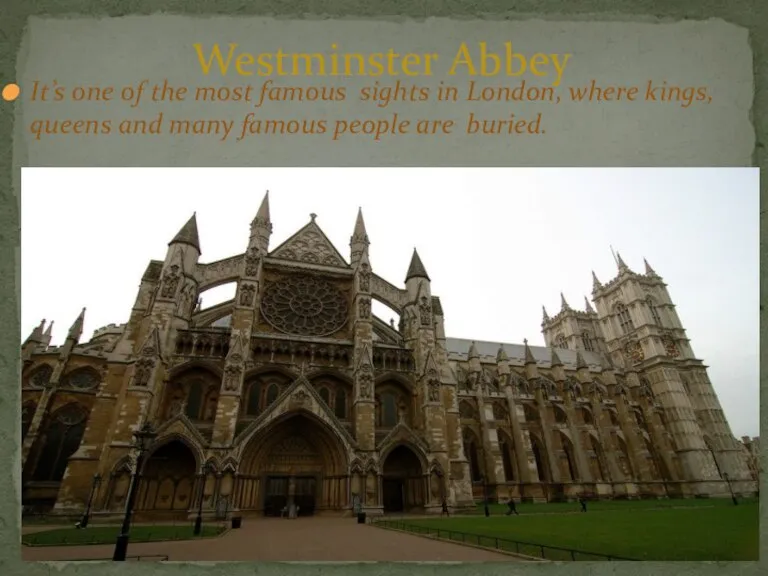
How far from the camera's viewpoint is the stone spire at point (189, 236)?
72.6 ft

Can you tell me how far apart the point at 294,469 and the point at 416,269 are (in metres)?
13.8

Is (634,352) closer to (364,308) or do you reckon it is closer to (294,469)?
(364,308)

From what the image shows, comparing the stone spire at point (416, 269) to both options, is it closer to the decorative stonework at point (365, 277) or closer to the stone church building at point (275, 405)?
the stone church building at point (275, 405)

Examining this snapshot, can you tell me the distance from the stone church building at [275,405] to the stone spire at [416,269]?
12 cm

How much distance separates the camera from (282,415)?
1861cm

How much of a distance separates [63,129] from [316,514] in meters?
18.3

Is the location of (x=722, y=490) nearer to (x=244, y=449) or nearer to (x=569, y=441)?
(x=569, y=441)

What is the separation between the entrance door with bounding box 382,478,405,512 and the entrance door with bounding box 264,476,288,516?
492 cm

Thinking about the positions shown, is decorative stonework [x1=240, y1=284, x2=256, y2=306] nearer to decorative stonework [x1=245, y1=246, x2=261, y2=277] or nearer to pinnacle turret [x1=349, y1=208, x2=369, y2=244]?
decorative stonework [x1=245, y1=246, x2=261, y2=277]

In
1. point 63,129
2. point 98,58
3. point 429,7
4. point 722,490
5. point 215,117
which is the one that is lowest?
point 722,490

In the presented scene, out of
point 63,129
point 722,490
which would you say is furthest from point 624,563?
point 722,490

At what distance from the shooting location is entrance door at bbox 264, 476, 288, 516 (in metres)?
17.7

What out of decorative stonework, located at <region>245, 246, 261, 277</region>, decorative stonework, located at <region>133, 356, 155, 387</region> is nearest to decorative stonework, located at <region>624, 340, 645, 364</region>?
decorative stonework, located at <region>245, 246, 261, 277</region>

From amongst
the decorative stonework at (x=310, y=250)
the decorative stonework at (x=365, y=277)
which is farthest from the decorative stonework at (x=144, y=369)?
the decorative stonework at (x=365, y=277)
